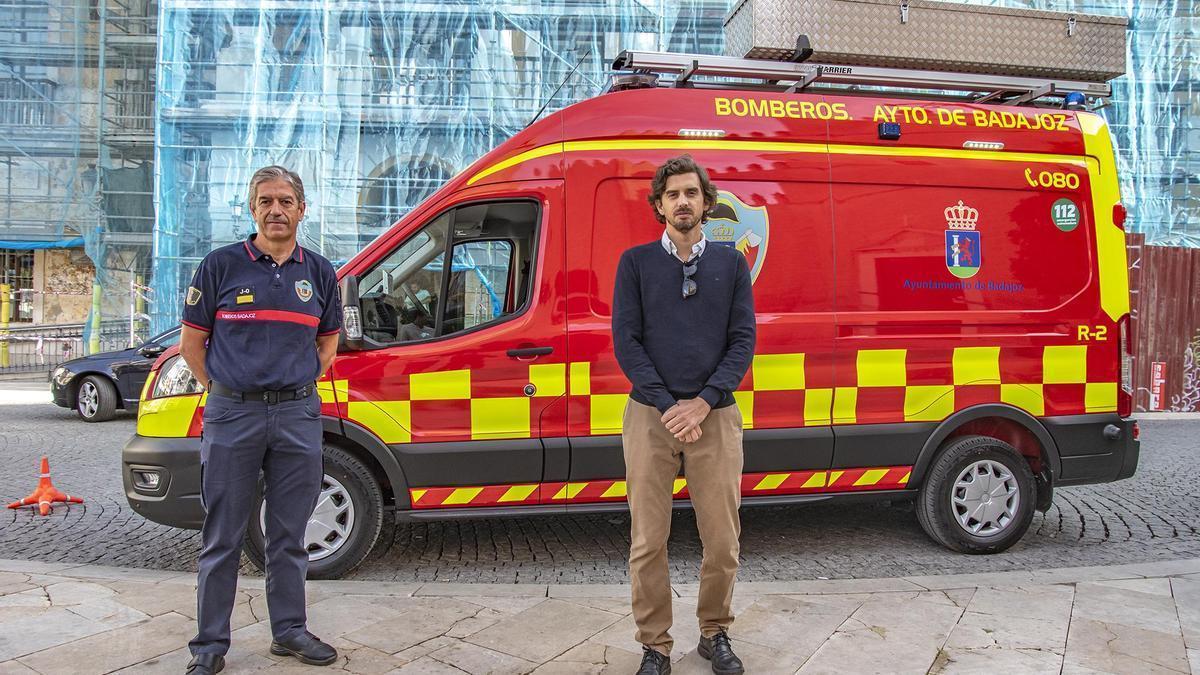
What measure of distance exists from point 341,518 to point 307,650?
Answer: 1.17m

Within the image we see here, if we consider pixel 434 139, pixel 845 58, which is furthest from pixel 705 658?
pixel 434 139

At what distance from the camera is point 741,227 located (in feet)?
14.6

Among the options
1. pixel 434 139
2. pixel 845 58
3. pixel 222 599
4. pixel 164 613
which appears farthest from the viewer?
pixel 434 139

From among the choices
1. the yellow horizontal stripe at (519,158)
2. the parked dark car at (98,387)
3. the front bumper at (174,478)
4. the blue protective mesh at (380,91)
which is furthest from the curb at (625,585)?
→ the blue protective mesh at (380,91)

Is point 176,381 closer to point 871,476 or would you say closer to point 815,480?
point 815,480

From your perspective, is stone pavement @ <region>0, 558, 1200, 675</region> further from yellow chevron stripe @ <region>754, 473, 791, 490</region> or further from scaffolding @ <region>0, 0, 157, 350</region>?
scaffolding @ <region>0, 0, 157, 350</region>

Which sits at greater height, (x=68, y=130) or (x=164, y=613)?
(x=68, y=130)

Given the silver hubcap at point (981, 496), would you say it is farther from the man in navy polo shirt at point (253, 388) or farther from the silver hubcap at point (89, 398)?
the silver hubcap at point (89, 398)

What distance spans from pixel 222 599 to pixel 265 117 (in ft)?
48.5

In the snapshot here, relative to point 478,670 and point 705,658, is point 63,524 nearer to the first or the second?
point 478,670

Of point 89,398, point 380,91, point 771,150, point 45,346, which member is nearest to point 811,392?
point 771,150

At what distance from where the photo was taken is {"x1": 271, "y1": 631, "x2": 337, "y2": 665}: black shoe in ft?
9.95

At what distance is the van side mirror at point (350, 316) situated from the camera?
392 centimetres

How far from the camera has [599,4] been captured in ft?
53.2
